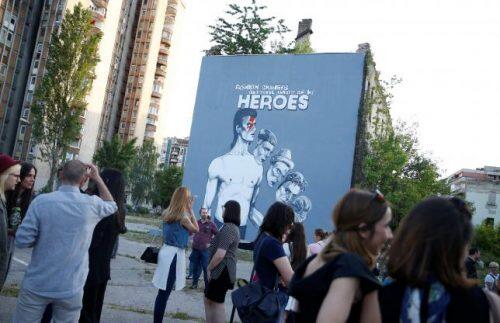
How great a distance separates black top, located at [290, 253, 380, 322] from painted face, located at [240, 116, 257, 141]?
2476cm

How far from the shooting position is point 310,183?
2509 cm

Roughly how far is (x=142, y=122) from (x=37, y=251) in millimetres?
68286

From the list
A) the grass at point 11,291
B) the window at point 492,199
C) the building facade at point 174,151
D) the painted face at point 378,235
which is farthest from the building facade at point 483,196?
the building facade at point 174,151

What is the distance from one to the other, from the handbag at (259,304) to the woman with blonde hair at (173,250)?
1.78 metres

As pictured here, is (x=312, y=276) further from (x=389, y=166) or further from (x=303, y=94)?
(x=389, y=166)

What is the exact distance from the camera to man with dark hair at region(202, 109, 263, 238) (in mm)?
26062

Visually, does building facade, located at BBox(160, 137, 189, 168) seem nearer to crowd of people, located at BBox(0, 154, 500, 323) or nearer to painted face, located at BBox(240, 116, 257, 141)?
painted face, located at BBox(240, 116, 257, 141)

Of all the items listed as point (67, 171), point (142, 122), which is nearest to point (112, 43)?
point (142, 122)

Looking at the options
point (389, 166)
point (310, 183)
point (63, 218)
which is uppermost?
point (389, 166)

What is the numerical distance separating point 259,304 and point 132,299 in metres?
4.81

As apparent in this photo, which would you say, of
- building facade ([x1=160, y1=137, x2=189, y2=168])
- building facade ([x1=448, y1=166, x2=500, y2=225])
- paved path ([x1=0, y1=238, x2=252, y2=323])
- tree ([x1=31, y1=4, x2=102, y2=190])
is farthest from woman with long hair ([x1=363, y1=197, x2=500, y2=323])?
building facade ([x1=160, y1=137, x2=189, y2=168])

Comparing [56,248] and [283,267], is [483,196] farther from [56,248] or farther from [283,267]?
[56,248]

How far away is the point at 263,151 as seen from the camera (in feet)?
86.5

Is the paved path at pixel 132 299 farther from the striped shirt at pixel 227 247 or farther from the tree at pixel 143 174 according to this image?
the tree at pixel 143 174
